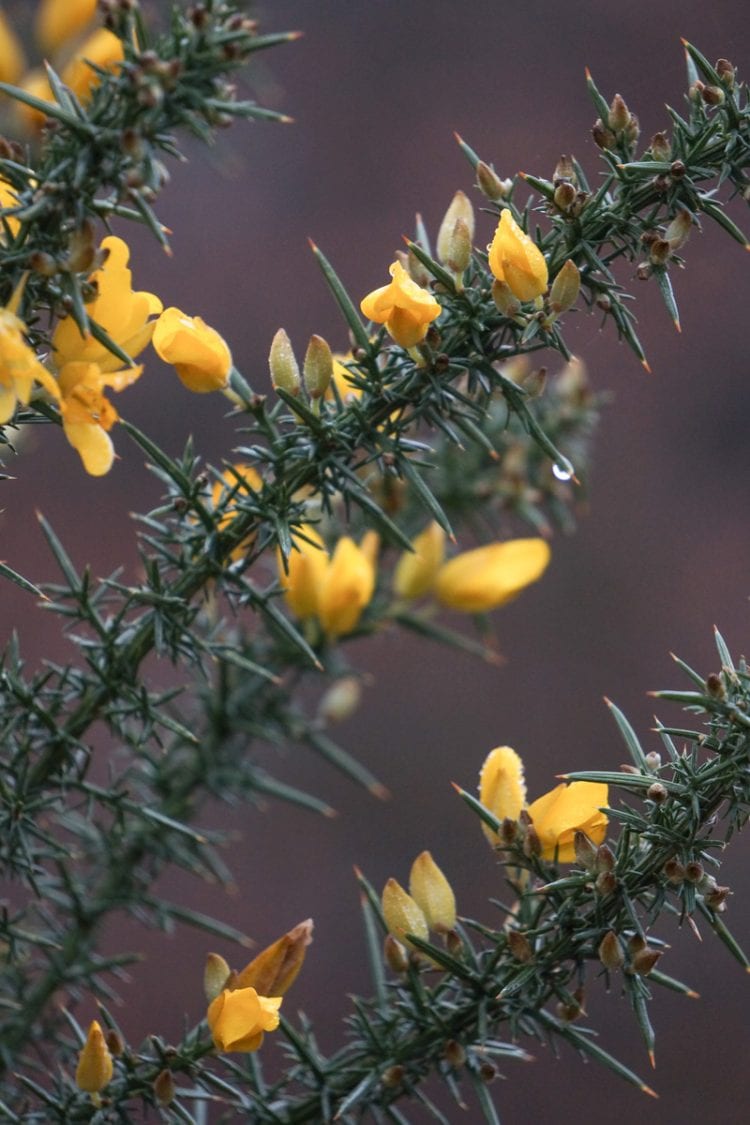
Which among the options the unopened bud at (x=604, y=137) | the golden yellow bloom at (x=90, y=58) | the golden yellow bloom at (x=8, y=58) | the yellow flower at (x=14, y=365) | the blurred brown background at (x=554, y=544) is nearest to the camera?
the yellow flower at (x=14, y=365)

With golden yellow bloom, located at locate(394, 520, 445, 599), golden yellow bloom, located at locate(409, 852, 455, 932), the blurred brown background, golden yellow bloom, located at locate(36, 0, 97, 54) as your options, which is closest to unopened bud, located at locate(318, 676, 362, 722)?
golden yellow bloom, located at locate(394, 520, 445, 599)

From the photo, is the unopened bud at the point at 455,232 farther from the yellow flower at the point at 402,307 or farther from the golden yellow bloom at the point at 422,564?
the golden yellow bloom at the point at 422,564

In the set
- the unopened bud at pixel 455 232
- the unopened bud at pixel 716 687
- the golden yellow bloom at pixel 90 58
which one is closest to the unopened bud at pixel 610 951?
the unopened bud at pixel 716 687

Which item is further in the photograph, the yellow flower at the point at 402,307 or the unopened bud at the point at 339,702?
the unopened bud at the point at 339,702

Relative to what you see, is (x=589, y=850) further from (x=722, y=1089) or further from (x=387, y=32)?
(x=387, y=32)

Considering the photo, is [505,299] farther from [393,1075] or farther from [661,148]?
[393,1075]

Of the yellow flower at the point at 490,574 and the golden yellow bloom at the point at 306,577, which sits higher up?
the golden yellow bloom at the point at 306,577
